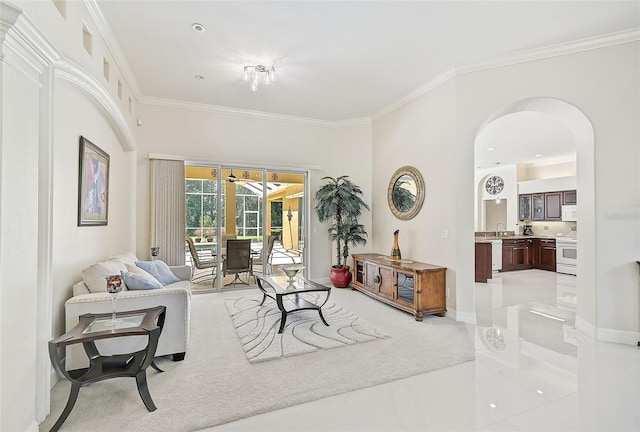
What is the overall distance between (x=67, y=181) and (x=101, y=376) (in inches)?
71.0

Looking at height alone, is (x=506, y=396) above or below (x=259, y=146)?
below

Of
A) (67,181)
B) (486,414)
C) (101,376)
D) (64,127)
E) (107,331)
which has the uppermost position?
(64,127)

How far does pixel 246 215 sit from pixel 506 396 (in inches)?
189

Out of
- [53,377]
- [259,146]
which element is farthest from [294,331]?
[259,146]

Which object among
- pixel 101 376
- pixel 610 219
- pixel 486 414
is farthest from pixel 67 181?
pixel 610 219

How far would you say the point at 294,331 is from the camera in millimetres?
3564

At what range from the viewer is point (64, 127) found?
267 centimetres

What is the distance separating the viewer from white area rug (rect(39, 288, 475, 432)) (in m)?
2.07

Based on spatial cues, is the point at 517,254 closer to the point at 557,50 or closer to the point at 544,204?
the point at 544,204

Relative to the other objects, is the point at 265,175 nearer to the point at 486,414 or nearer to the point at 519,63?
the point at 519,63

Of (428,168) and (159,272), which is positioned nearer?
(159,272)

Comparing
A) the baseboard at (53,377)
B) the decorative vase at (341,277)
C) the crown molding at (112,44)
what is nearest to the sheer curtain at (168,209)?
the crown molding at (112,44)

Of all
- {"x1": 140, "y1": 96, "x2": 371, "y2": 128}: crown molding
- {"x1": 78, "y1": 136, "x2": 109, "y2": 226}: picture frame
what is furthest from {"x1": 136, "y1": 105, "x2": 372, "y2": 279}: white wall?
{"x1": 78, "y1": 136, "x2": 109, "y2": 226}: picture frame

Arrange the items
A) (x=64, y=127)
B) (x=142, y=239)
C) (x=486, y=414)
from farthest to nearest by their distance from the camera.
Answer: (x=142, y=239), (x=64, y=127), (x=486, y=414)
